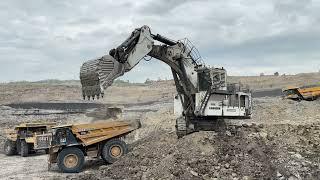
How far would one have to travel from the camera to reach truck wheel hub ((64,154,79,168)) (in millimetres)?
17094

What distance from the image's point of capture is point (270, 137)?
16875 millimetres

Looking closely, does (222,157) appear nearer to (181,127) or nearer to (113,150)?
(181,127)

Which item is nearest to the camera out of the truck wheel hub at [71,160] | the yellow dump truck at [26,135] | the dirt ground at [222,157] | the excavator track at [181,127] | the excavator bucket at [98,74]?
the dirt ground at [222,157]

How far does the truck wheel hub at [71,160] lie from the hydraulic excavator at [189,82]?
11.7 ft

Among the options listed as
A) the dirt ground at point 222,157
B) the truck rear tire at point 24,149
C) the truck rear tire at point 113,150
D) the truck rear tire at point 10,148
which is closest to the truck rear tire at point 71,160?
the dirt ground at point 222,157

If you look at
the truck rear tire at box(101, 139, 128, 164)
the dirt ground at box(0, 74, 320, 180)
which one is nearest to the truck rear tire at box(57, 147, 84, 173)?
the dirt ground at box(0, 74, 320, 180)

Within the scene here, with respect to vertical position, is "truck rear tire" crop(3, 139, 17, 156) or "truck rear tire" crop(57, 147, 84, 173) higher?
"truck rear tire" crop(57, 147, 84, 173)

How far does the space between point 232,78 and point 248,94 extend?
51.2 metres

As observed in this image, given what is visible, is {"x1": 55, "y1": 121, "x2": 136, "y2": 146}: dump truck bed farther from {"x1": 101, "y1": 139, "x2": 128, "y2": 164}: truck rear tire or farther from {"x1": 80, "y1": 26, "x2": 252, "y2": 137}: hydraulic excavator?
{"x1": 80, "y1": 26, "x2": 252, "y2": 137}: hydraulic excavator

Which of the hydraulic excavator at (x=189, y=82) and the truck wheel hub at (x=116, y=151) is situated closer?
the hydraulic excavator at (x=189, y=82)

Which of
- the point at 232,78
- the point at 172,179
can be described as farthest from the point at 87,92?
the point at 232,78

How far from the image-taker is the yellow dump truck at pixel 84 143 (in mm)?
17125

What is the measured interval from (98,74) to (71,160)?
4.62 metres

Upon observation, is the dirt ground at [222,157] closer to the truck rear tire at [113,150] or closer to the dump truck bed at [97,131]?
the truck rear tire at [113,150]
